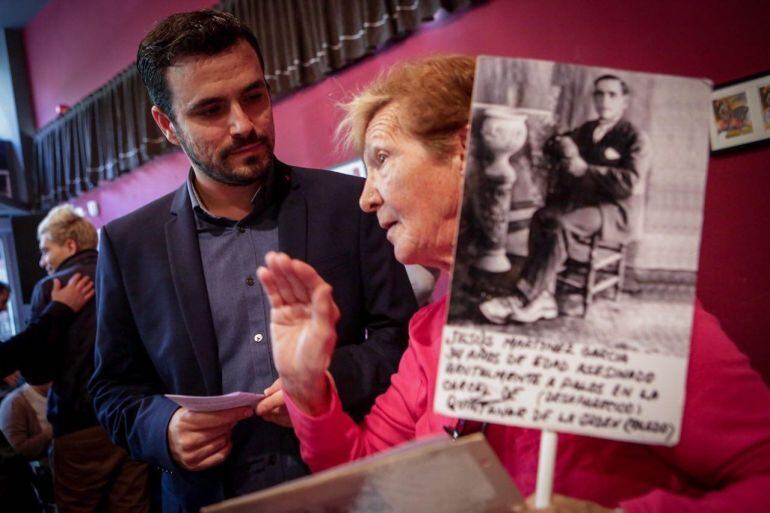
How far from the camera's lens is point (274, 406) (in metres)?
1.00

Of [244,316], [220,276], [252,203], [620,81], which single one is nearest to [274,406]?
[244,316]

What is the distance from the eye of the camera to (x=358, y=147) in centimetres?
101

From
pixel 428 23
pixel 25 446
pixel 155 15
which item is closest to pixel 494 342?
pixel 428 23

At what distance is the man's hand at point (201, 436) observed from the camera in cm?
105

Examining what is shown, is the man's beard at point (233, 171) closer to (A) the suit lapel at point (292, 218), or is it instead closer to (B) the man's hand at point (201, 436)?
(A) the suit lapel at point (292, 218)

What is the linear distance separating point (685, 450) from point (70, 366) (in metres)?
2.75

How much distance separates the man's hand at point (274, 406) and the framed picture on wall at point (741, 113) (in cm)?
146

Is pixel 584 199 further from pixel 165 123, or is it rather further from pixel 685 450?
pixel 165 123

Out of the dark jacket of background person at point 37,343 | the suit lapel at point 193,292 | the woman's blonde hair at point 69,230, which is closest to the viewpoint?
the suit lapel at point 193,292

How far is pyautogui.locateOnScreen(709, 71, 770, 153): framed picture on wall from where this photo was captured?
160 centimetres

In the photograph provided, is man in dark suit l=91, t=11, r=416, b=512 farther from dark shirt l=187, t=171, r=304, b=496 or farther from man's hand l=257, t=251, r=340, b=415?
man's hand l=257, t=251, r=340, b=415

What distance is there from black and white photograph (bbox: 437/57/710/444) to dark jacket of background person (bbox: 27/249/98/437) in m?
2.58

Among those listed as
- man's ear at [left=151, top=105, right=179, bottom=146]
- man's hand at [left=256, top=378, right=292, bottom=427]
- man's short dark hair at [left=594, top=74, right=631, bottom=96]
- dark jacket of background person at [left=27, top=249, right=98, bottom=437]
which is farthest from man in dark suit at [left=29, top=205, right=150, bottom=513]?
man's short dark hair at [left=594, top=74, right=631, bottom=96]

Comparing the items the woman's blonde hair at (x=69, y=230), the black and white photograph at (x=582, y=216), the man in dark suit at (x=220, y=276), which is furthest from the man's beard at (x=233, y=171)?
the woman's blonde hair at (x=69, y=230)
